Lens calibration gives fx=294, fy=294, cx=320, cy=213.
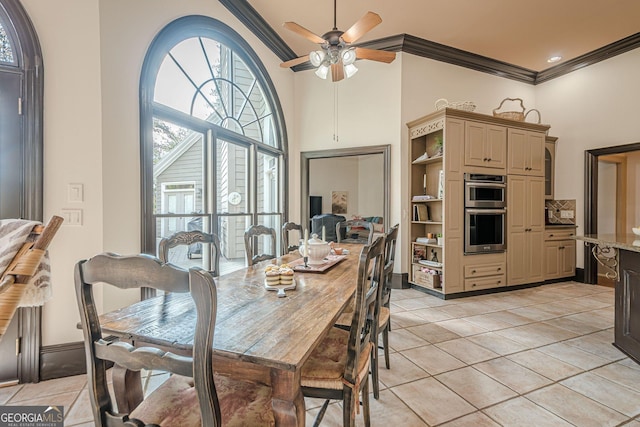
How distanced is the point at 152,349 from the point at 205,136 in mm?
2685

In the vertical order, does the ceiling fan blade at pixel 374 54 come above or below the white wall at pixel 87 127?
above

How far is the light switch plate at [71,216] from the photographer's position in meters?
1.99

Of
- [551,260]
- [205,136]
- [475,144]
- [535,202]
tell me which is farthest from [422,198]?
[205,136]

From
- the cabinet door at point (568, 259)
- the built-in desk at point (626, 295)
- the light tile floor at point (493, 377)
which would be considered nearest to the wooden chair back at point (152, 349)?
the light tile floor at point (493, 377)

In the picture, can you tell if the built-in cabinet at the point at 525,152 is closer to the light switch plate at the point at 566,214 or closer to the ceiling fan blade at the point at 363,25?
the light switch plate at the point at 566,214

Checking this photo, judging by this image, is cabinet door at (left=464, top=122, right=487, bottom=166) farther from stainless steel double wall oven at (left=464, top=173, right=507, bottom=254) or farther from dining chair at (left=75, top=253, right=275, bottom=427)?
dining chair at (left=75, top=253, right=275, bottom=427)

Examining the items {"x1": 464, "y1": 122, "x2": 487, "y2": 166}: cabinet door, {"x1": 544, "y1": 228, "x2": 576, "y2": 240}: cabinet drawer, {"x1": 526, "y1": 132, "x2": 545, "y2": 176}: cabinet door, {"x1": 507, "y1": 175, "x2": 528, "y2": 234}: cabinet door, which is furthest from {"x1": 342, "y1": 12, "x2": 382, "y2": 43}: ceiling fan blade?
{"x1": 544, "y1": 228, "x2": 576, "y2": 240}: cabinet drawer

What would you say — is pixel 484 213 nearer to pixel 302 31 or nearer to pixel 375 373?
pixel 375 373

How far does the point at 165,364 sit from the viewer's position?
0.84m

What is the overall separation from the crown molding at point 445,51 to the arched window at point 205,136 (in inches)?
15.0

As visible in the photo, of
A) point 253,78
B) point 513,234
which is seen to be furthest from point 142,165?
point 513,234

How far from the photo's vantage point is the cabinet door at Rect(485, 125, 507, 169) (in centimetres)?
403

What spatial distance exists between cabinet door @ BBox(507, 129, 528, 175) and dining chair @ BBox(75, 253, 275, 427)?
4451mm

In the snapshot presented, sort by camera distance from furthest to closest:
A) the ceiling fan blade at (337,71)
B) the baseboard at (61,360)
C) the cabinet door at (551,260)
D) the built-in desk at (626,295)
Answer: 1. the cabinet door at (551,260)
2. the ceiling fan blade at (337,71)
3. the built-in desk at (626,295)
4. the baseboard at (61,360)
